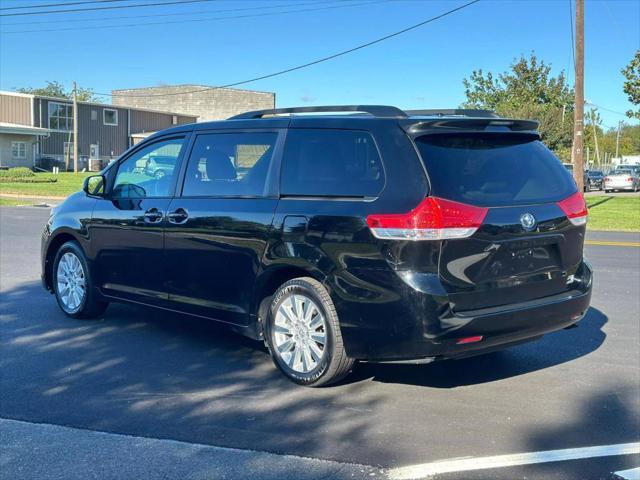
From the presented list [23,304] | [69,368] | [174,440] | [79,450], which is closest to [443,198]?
[174,440]

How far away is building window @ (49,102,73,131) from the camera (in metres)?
59.1

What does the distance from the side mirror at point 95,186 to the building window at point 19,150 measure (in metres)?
50.4

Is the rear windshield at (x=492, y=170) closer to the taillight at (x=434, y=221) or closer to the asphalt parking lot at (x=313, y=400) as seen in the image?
the taillight at (x=434, y=221)

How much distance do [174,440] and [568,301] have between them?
2.88 meters

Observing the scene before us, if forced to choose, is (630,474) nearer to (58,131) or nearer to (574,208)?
(574,208)

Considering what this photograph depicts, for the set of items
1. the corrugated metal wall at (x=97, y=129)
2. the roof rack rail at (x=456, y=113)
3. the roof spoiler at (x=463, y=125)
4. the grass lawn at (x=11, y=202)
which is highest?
the corrugated metal wall at (x=97, y=129)

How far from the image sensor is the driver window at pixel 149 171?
640cm

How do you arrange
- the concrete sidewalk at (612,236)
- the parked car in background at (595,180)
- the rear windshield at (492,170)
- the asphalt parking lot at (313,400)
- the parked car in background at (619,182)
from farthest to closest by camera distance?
the parked car in background at (595,180), the parked car in background at (619,182), the concrete sidewalk at (612,236), the rear windshield at (492,170), the asphalt parking lot at (313,400)

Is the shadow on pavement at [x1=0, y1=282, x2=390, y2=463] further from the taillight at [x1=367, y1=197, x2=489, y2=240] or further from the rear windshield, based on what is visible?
the rear windshield

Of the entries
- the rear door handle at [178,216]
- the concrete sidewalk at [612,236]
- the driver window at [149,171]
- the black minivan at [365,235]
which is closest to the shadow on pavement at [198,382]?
the black minivan at [365,235]

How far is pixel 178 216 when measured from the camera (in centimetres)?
608

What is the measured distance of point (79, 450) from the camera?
4039mm

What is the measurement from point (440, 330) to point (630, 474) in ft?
4.32

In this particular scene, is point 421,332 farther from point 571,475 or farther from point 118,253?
point 118,253
